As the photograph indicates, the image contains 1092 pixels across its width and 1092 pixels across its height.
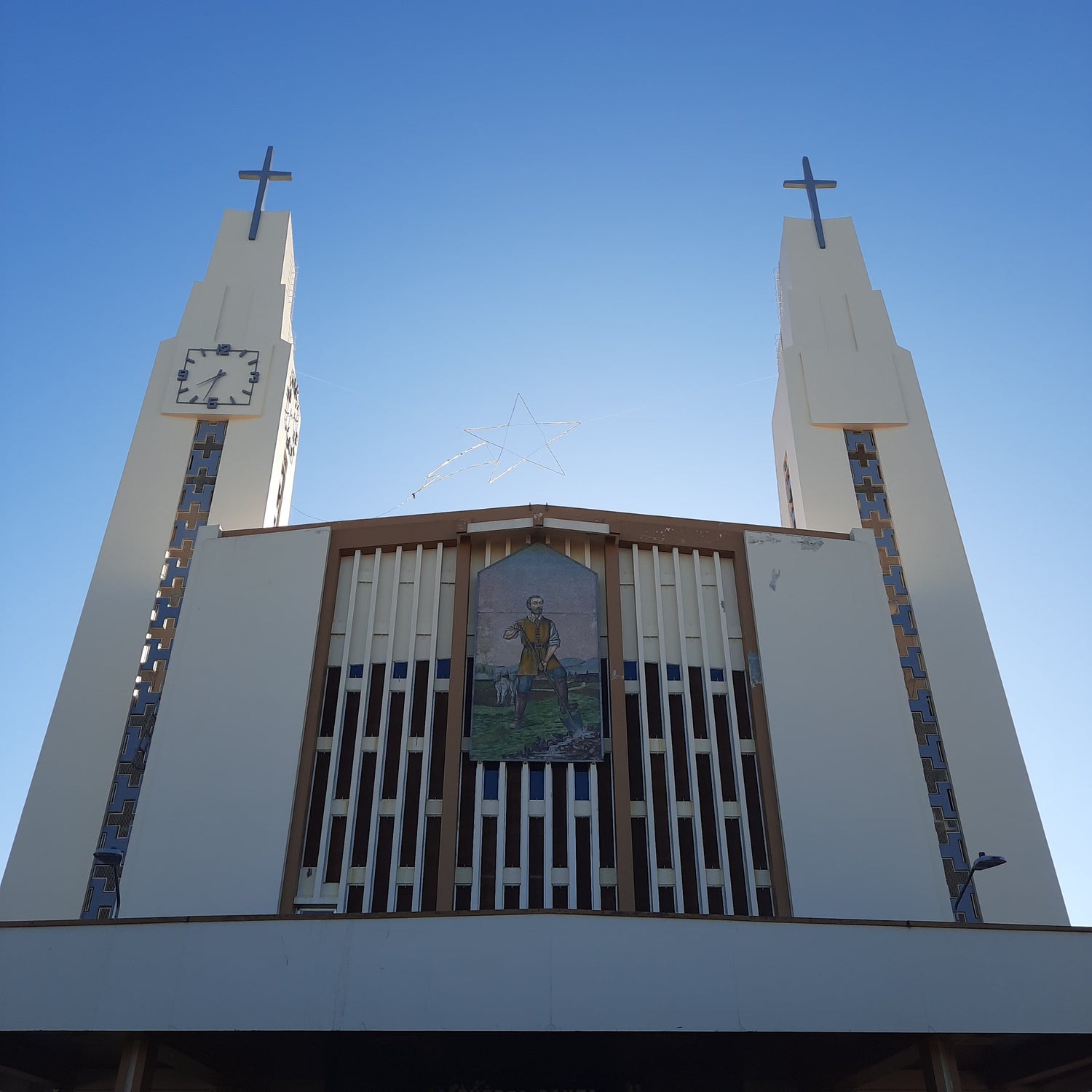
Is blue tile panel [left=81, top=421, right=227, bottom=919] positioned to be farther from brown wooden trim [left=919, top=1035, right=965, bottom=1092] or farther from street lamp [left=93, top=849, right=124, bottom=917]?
brown wooden trim [left=919, top=1035, right=965, bottom=1092]

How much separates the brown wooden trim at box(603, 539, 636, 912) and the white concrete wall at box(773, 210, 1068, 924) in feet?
14.8

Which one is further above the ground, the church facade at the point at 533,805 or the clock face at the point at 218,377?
the clock face at the point at 218,377

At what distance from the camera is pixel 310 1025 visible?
10.6 meters

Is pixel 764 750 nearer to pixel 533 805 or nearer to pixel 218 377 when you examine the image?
pixel 533 805

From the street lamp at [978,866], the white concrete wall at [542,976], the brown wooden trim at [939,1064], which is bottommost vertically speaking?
the brown wooden trim at [939,1064]

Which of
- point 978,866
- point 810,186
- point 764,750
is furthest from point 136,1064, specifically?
point 810,186

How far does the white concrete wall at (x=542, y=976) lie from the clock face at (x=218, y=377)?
11.5 metres

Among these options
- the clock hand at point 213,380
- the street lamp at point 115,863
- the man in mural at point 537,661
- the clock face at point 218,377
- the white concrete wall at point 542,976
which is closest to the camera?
the white concrete wall at point 542,976

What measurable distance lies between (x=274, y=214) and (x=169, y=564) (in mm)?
9039

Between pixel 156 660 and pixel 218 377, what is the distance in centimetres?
601

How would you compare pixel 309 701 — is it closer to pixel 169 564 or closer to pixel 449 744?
pixel 449 744

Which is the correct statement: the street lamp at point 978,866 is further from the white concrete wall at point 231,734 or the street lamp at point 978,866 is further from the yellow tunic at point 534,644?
the white concrete wall at point 231,734

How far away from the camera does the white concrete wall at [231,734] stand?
1417 centimetres

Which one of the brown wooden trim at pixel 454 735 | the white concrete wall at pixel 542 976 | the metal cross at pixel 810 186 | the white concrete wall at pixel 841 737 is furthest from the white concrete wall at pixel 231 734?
the metal cross at pixel 810 186
